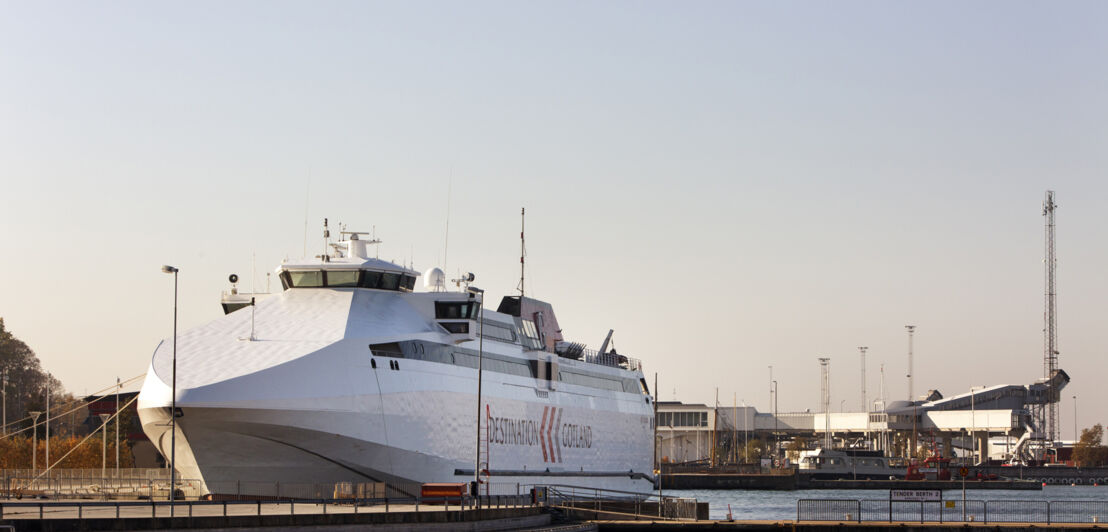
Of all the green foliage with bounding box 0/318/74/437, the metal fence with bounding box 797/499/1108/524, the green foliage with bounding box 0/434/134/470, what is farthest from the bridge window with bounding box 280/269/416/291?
the green foliage with bounding box 0/318/74/437

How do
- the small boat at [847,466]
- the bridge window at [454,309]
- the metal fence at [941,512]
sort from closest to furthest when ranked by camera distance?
the metal fence at [941,512] → the bridge window at [454,309] → the small boat at [847,466]

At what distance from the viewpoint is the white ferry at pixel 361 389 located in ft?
194

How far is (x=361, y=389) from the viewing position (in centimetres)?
6150

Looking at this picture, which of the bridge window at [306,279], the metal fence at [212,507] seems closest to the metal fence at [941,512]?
the metal fence at [212,507]

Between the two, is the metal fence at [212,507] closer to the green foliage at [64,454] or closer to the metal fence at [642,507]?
the metal fence at [642,507]

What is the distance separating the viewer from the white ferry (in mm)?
59250

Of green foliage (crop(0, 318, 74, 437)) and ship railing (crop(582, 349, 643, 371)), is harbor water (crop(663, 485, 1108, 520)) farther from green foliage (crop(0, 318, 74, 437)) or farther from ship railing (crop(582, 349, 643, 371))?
green foliage (crop(0, 318, 74, 437))

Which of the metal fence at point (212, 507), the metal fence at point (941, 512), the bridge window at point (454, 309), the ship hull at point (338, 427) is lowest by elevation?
the metal fence at point (941, 512)

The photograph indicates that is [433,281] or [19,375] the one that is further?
[19,375]

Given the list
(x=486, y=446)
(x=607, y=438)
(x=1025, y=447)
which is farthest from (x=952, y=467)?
(x=486, y=446)

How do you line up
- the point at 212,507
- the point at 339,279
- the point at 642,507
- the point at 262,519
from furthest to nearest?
the point at 339,279 < the point at 642,507 < the point at 212,507 < the point at 262,519

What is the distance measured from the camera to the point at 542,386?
79.2 m

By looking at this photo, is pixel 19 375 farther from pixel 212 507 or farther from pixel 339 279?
pixel 212 507

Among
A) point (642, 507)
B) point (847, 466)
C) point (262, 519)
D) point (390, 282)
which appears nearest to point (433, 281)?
point (390, 282)
